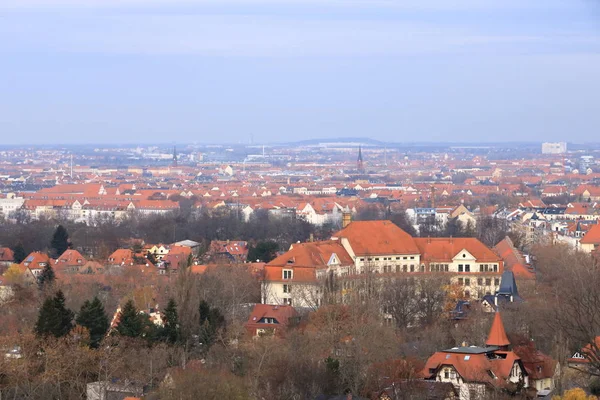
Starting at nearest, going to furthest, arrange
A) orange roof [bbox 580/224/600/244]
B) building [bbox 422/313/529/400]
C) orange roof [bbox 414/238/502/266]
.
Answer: building [bbox 422/313/529/400] < orange roof [bbox 414/238/502/266] < orange roof [bbox 580/224/600/244]

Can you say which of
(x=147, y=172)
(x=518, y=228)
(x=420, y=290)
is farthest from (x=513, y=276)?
(x=147, y=172)

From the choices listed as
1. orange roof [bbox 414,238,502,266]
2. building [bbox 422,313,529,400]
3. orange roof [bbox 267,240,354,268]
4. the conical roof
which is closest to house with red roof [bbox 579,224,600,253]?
orange roof [bbox 414,238,502,266]

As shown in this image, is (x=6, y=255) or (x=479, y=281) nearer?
(x=479, y=281)

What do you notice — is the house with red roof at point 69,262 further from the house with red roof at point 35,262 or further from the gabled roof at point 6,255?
the gabled roof at point 6,255

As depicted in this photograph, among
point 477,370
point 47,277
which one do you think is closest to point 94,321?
point 477,370

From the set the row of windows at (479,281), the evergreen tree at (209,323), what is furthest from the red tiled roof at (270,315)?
the row of windows at (479,281)

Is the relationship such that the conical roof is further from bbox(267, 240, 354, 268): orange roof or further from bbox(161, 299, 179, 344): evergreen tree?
bbox(267, 240, 354, 268): orange roof

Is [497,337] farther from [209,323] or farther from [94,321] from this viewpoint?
[94,321]
